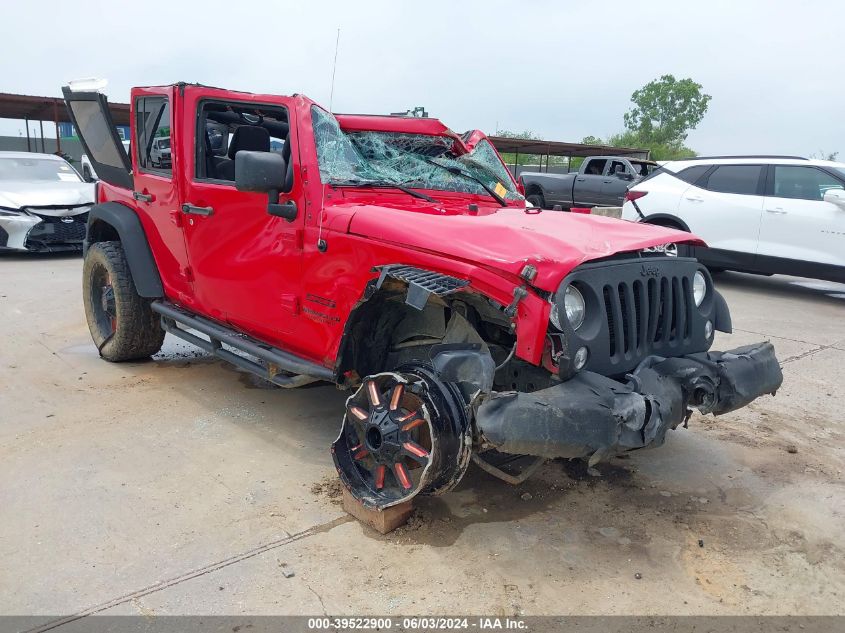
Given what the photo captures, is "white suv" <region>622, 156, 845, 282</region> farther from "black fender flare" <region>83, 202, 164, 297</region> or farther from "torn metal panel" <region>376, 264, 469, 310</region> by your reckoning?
"torn metal panel" <region>376, 264, 469, 310</region>

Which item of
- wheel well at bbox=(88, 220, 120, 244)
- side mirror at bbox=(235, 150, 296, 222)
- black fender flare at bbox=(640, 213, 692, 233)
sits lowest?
wheel well at bbox=(88, 220, 120, 244)

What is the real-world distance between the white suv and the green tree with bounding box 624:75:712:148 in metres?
61.2

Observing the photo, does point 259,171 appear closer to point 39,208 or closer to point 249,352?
point 249,352

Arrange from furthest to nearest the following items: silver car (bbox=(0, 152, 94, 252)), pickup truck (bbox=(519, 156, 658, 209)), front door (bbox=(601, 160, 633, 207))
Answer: pickup truck (bbox=(519, 156, 658, 209)) < front door (bbox=(601, 160, 633, 207)) < silver car (bbox=(0, 152, 94, 252))

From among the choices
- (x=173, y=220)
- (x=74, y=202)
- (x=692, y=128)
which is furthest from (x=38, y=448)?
(x=692, y=128)

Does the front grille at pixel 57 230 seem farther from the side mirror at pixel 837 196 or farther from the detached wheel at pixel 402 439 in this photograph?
the side mirror at pixel 837 196

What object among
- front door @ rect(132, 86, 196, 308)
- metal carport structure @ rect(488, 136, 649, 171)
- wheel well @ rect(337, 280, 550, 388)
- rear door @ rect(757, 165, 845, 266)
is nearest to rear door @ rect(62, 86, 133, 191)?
front door @ rect(132, 86, 196, 308)

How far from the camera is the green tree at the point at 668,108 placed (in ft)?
221

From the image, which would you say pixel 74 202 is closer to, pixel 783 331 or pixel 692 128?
pixel 783 331

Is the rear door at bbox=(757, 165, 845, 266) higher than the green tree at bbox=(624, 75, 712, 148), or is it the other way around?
the green tree at bbox=(624, 75, 712, 148)

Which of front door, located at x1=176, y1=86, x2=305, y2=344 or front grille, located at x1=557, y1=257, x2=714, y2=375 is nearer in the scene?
front grille, located at x1=557, y1=257, x2=714, y2=375

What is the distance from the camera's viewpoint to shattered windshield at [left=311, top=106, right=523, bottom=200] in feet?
12.1

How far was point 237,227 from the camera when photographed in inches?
156

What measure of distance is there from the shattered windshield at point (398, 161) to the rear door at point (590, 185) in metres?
10.6
